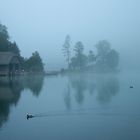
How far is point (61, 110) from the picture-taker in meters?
18.3

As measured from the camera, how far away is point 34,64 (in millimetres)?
54438

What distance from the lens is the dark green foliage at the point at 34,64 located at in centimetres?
5401

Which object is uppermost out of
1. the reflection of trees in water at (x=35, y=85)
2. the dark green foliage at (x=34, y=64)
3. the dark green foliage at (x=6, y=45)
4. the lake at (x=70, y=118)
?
the dark green foliage at (x=6, y=45)

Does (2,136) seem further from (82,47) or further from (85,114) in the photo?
(82,47)

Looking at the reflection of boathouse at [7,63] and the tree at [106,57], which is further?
the tree at [106,57]

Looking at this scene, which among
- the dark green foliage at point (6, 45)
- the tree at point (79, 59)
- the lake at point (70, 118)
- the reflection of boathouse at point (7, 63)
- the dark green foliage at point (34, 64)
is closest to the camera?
the lake at point (70, 118)

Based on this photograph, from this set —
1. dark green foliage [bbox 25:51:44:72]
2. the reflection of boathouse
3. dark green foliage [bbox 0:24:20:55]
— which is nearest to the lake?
the reflection of boathouse

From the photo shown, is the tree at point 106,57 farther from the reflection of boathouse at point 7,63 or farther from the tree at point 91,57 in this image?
the reflection of boathouse at point 7,63

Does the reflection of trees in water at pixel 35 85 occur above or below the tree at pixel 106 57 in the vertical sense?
below

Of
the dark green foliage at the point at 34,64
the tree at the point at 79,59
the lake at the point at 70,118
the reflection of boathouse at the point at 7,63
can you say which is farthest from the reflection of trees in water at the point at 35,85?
the tree at the point at 79,59

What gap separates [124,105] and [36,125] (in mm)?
6823

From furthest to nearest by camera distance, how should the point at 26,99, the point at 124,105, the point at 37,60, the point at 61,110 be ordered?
the point at 37,60, the point at 26,99, the point at 124,105, the point at 61,110

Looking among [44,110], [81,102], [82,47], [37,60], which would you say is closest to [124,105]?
[81,102]

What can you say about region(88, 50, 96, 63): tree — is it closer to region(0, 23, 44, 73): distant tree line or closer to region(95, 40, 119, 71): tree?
region(95, 40, 119, 71): tree
